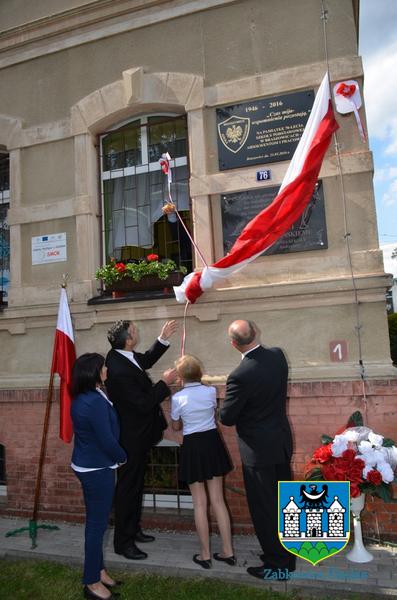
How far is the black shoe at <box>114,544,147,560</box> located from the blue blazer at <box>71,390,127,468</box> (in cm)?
126

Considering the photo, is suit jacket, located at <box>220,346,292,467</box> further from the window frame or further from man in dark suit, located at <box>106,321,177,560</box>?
the window frame

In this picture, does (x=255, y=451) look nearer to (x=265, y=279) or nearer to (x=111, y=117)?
(x=265, y=279)

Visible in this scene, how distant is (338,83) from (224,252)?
2.27m

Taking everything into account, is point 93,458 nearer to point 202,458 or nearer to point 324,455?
point 202,458

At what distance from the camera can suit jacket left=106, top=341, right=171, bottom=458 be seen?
4.51 m

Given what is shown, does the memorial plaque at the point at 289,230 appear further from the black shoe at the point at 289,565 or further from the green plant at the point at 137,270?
the black shoe at the point at 289,565

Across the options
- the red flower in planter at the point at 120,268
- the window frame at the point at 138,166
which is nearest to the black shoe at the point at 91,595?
the red flower in planter at the point at 120,268

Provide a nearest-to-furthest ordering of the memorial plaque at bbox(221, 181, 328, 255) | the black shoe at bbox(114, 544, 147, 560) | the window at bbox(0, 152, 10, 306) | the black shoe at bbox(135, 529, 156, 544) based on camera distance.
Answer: the black shoe at bbox(114, 544, 147, 560) → the black shoe at bbox(135, 529, 156, 544) → the memorial plaque at bbox(221, 181, 328, 255) → the window at bbox(0, 152, 10, 306)

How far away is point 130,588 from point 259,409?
192 centimetres

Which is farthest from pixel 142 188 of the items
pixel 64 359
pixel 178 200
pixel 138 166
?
pixel 64 359

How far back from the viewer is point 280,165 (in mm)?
5527

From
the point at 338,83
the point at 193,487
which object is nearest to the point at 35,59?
the point at 338,83

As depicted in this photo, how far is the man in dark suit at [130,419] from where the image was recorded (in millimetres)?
4543

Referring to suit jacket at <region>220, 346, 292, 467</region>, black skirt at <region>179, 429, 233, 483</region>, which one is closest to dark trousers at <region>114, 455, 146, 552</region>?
black skirt at <region>179, 429, 233, 483</region>
